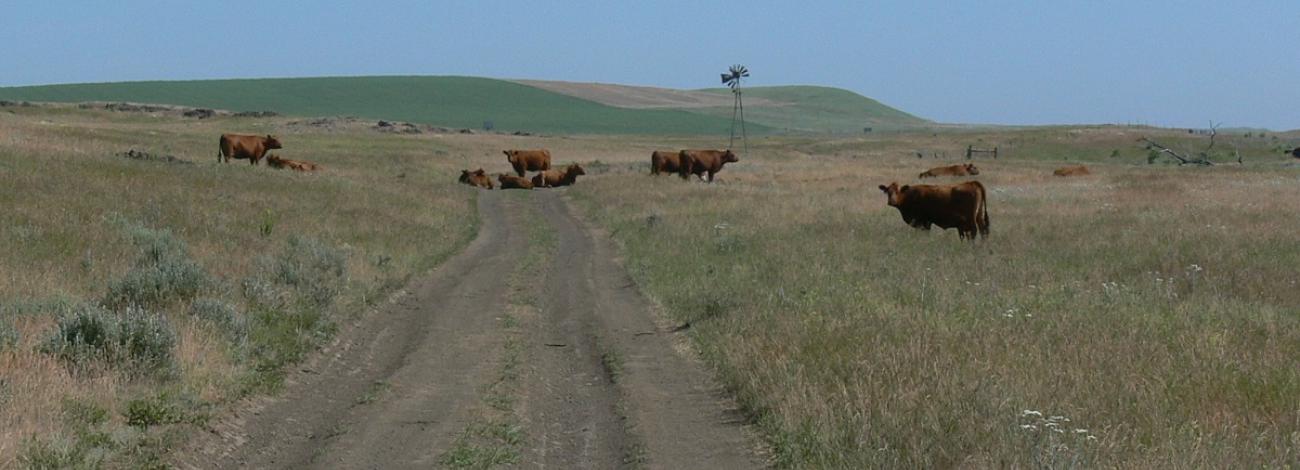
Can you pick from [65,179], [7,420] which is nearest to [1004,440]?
[7,420]

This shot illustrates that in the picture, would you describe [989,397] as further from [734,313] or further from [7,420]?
[7,420]

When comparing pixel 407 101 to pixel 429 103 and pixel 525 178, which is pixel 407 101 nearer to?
pixel 429 103

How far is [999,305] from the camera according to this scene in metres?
12.6

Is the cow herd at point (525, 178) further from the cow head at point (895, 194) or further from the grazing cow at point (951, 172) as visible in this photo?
the cow head at point (895, 194)

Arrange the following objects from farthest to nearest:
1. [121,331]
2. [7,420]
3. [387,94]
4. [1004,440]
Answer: [387,94], [121,331], [7,420], [1004,440]

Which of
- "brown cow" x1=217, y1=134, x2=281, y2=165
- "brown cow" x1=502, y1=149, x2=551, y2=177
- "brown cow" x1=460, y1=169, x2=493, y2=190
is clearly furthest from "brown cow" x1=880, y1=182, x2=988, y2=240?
"brown cow" x1=502, y1=149, x2=551, y2=177

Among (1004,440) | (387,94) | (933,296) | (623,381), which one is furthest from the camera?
(387,94)

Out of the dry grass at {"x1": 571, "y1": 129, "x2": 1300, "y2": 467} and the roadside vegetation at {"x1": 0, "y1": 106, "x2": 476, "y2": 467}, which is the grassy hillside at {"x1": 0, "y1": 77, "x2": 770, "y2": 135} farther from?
the dry grass at {"x1": 571, "y1": 129, "x2": 1300, "y2": 467}

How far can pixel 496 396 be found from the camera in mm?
9617

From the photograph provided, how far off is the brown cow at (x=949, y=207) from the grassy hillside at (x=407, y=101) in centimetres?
12986

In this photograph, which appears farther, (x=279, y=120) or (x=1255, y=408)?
(x=279, y=120)

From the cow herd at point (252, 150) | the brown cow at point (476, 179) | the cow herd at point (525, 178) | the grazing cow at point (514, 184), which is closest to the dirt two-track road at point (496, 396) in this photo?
the cow herd at point (252, 150)

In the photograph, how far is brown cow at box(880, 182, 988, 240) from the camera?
73.5 feet

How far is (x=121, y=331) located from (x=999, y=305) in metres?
8.53
